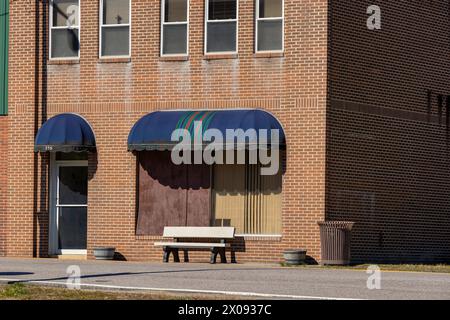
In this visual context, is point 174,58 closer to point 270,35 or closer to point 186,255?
point 270,35

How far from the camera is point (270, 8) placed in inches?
1134

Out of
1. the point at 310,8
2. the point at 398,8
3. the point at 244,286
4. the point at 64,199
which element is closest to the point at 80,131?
the point at 64,199

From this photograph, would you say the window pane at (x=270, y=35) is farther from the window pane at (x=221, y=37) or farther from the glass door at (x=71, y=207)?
the glass door at (x=71, y=207)

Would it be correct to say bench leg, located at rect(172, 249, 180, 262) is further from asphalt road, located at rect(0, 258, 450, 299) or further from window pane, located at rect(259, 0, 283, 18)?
window pane, located at rect(259, 0, 283, 18)

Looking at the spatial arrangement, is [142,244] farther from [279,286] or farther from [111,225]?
[279,286]

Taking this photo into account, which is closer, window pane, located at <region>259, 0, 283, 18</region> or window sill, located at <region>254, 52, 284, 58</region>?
window sill, located at <region>254, 52, 284, 58</region>

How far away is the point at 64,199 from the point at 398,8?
403 inches

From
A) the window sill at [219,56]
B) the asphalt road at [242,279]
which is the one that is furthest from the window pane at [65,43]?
the asphalt road at [242,279]

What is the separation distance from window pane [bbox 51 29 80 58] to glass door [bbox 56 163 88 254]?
115 inches

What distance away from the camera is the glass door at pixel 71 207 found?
3039 cm

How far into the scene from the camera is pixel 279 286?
777 inches

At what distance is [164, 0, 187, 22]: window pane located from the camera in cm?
2959

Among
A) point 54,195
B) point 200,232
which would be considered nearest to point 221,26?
point 200,232

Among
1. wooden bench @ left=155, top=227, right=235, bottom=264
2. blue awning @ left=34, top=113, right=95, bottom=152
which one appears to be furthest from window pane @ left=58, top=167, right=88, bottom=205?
wooden bench @ left=155, top=227, right=235, bottom=264
